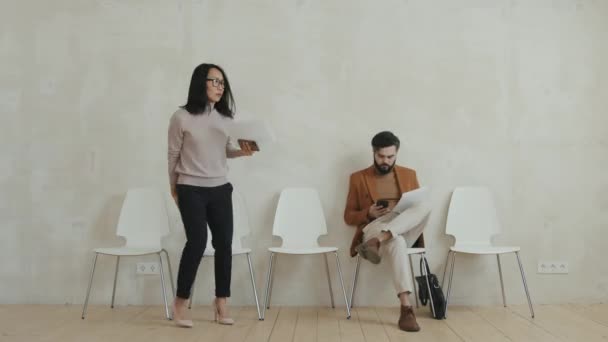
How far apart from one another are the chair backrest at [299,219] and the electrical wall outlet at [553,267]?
1.41 meters

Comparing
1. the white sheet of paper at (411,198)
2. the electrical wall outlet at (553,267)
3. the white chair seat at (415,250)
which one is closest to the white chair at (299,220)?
the white chair seat at (415,250)

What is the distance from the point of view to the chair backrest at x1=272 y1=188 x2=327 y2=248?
3.80 meters

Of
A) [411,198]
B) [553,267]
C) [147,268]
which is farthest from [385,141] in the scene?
[147,268]

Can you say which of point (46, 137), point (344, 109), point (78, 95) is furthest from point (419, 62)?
point (46, 137)

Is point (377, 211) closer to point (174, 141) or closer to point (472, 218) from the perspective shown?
point (472, 218)

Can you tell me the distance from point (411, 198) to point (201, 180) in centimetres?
112

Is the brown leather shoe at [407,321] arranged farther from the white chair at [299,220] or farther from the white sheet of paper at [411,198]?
the white chair at [299,220]

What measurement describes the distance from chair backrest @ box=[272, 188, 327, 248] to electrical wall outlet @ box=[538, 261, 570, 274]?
55.5 inches

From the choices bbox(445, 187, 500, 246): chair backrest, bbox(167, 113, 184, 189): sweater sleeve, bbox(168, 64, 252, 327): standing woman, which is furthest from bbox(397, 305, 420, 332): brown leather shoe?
bbox(167, 113, 184, 189): sweater sleeve

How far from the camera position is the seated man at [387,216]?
3182 millimetres

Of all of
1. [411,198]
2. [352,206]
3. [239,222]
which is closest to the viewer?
[411,198]

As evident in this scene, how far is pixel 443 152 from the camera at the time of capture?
3.89 m

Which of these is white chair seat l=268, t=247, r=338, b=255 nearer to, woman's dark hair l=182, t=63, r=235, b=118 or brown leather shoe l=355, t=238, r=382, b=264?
brown leather shoe l=355, t=238, r=382, b=264

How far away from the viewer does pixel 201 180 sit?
3.15m
